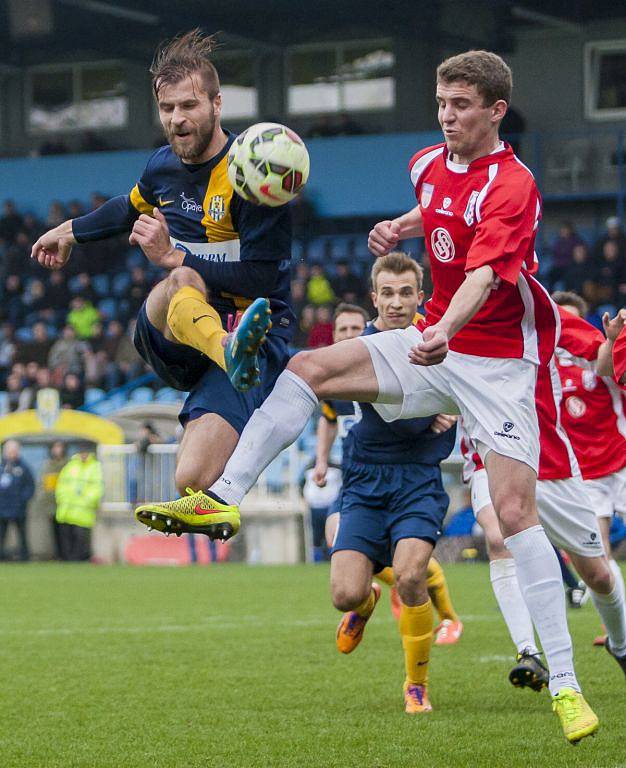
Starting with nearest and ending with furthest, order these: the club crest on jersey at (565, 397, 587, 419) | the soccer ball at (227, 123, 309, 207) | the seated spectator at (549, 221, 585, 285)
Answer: the soccer ball at (227, 123, 309, 207)
the club crest on jersey at (565, 397, 587, 419)
the seated spectator at (549, 221, 585, 285)

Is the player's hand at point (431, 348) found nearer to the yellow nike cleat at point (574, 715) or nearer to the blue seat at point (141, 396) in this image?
the yellow nike cleat at point (574, 715)

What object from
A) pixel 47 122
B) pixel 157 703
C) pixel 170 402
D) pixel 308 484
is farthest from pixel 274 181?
pixel 47 122

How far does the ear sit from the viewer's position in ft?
18.6

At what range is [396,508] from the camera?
7.34 meters

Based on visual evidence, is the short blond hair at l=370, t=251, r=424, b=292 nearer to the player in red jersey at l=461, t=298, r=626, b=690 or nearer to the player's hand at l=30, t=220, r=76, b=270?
the player in red jersey at l=461, t=298, r=626, b=690

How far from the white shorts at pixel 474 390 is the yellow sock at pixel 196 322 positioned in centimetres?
66

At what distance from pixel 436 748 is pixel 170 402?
17309mm

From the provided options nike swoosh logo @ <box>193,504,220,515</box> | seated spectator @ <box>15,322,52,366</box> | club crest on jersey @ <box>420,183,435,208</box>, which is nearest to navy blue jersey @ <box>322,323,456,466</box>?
club crest on jersey @ <box>420,183,435,208</box>

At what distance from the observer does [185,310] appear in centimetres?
554

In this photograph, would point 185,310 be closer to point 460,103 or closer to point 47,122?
point 460,103

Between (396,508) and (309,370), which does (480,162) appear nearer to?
(309,370)

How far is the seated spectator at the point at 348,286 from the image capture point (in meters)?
22.9

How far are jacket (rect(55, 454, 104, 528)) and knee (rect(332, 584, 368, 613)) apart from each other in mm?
14006

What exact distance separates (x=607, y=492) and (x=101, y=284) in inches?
747
